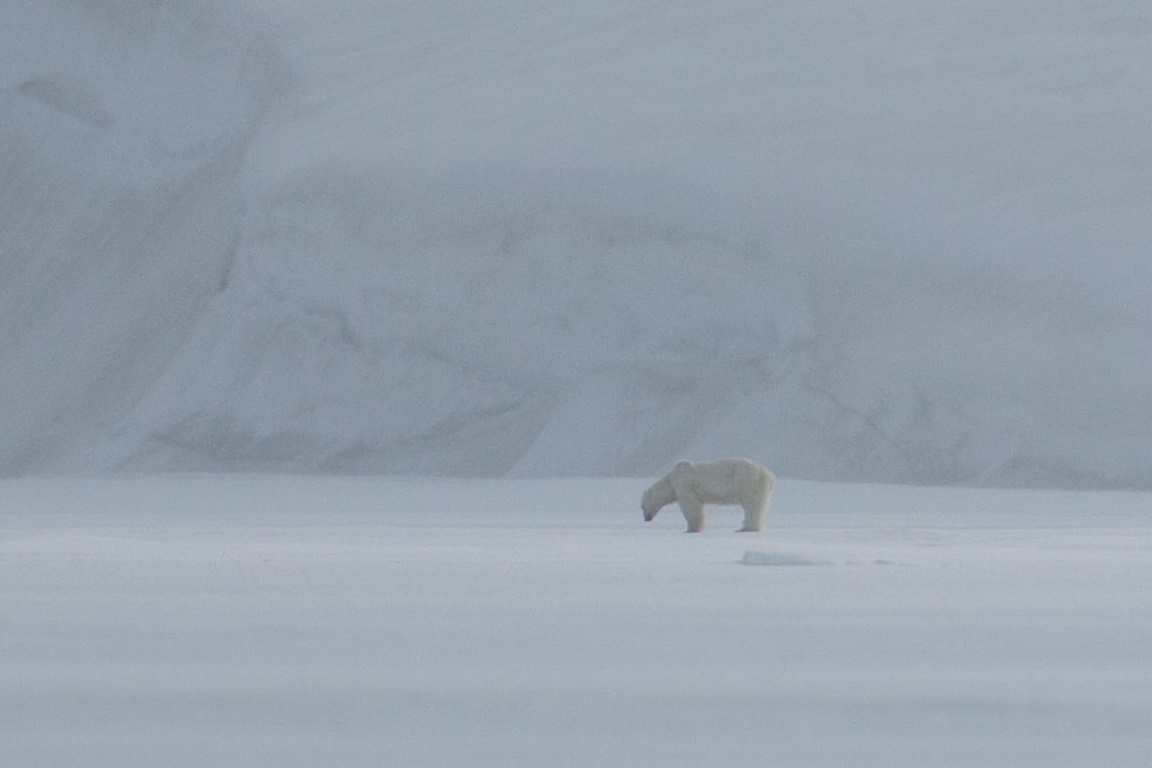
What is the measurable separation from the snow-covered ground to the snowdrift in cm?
871

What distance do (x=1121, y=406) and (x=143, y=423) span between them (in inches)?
304

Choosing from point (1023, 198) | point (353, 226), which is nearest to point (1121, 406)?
point (1023, 198)

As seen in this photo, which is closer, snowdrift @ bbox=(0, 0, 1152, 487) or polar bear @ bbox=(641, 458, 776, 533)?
polar bear @ bbox=(641, 458, 776, 533)

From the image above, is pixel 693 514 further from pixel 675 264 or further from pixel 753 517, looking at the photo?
pixel 675 264

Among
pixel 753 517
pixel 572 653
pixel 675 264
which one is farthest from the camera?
pixel 675 264

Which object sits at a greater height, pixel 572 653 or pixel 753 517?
pixel 753 517

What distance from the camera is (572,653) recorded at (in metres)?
4.02

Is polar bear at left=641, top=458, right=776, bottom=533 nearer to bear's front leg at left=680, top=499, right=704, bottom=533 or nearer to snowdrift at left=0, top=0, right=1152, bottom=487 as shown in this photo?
bear's front leg at left=680, top=499, right=704, bottom=533

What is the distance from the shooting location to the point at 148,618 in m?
4.60

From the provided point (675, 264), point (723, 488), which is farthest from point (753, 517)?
point (675, 264)

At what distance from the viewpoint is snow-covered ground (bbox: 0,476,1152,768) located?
2.99 metres

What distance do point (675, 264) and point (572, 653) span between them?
45.1 ft

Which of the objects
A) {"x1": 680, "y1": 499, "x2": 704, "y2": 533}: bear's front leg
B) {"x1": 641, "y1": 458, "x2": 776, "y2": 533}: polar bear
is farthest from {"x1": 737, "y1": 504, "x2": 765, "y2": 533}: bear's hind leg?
{"x1": 680, "y1": 499, "x2": 704, "y2": 533}: bear's front leg

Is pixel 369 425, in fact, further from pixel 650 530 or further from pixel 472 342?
pixel 650 530
